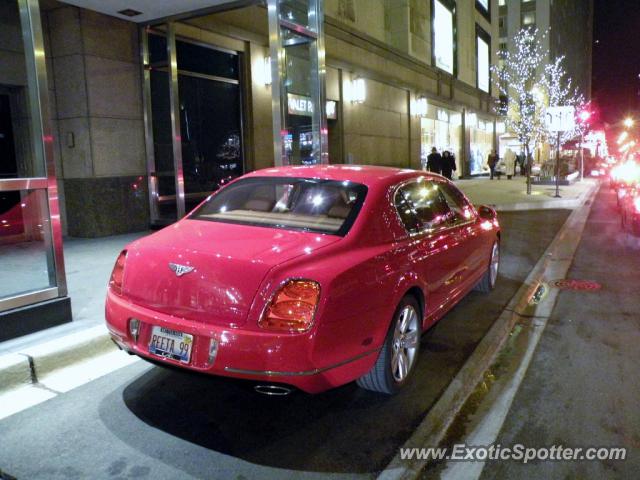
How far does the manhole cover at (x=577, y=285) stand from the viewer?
7.26 metres

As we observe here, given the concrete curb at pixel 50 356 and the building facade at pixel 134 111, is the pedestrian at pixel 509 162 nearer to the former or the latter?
the building facade at pixel 134 111

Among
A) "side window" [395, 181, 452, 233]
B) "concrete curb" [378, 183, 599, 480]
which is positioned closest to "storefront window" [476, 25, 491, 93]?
"concrete curb" [378, 183, 599, 480]

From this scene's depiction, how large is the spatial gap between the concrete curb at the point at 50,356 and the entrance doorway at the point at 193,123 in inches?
240

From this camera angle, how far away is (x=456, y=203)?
5.86m

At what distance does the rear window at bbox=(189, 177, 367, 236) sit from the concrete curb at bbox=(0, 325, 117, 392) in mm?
1413

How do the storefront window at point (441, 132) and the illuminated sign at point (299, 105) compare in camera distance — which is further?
the storefront window at point (441, 132)

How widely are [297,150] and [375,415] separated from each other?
8.42 metres

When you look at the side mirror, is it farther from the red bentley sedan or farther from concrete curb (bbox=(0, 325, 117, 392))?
concrete curb (bbox=(0, 325, 117, 392))

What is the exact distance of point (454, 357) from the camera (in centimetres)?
479

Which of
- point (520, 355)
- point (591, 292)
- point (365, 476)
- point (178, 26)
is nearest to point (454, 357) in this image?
point (520, 355)

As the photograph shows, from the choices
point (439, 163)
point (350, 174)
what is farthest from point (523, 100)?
point (350, 174)

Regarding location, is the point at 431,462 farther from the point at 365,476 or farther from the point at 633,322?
the point at 633,322

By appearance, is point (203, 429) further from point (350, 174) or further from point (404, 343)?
point (350, 174)

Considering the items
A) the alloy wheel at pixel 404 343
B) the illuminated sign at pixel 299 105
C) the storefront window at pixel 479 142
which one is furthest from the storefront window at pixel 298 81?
the storefront window at pixel 479 142
